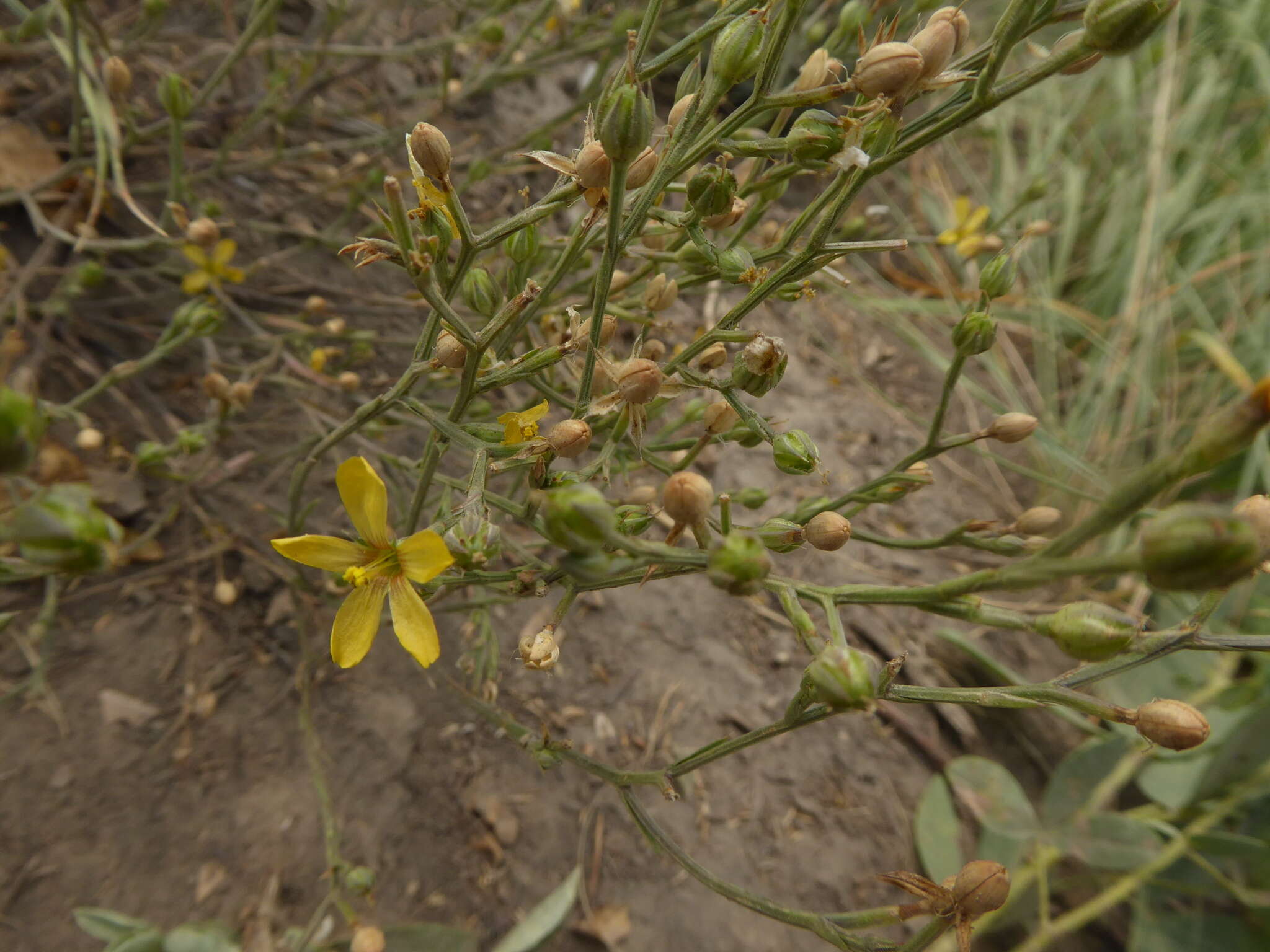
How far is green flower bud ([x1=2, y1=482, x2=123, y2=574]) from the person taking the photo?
0.85 metres

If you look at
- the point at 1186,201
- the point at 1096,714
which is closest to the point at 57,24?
the point at 1096,714

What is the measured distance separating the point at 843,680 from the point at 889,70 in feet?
2.74

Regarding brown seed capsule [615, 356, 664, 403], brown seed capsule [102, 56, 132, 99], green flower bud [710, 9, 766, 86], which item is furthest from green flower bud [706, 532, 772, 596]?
brown seed capsule [102, 56, 132, 99]

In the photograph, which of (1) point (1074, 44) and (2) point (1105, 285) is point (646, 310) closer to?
(1) point (1074, 44)

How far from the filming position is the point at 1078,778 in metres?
2.33

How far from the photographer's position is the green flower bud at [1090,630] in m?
0.87

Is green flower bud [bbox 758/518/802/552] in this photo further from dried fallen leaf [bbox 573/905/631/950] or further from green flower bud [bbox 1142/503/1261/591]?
dried fallen leaf [bbox 573/905/631/950]

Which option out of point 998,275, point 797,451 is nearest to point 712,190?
point 797,451

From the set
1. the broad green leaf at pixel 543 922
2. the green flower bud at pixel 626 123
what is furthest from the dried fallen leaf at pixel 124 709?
the green flower bud at pixel 626 123

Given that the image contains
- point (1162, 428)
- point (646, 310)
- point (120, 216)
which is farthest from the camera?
point (1162, 428)

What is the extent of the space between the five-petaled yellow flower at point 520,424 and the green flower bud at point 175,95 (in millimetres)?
1339

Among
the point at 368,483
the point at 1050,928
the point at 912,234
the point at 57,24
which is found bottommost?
the point at 1050,928

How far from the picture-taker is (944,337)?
13.4 ft

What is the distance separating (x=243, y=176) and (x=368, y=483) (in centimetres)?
217
